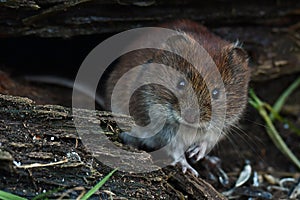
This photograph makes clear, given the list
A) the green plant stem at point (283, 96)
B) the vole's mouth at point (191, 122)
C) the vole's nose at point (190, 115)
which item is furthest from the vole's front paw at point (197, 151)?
the green plant stem at point (283, 96)

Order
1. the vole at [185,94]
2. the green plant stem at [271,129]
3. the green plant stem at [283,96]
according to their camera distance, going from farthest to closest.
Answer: the green plant stem at [283,96] < the green plant stem at [271,129] < the vole at [185,94]

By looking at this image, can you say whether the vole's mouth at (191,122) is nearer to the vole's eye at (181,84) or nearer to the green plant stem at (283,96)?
the vole's eye at (181,84)

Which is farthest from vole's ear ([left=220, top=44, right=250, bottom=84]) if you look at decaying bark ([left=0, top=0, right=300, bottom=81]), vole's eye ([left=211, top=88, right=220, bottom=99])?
decaying bark ([left=0, top=0, right=300, bottom=81])

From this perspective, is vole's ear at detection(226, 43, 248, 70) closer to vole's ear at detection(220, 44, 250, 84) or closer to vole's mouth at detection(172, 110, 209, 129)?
vole's ear at detection(220, 44, 250, 84)

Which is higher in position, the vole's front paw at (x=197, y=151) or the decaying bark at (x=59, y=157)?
the decaying bark at (x=59, y=157)

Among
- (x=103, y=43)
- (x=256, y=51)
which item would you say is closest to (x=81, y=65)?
(x=103, y=43)

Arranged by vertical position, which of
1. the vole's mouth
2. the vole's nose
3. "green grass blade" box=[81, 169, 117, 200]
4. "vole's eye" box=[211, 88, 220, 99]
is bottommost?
"green grass blade" box=[81, 169, 117, 200]

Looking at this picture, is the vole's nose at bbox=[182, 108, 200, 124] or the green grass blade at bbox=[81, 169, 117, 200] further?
the vole's nose at bbox=[182, 108, 200, 124]

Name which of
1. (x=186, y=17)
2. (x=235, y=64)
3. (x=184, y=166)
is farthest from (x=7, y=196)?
(x=186, y=17)

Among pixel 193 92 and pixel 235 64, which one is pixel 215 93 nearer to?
pixel 193 92
